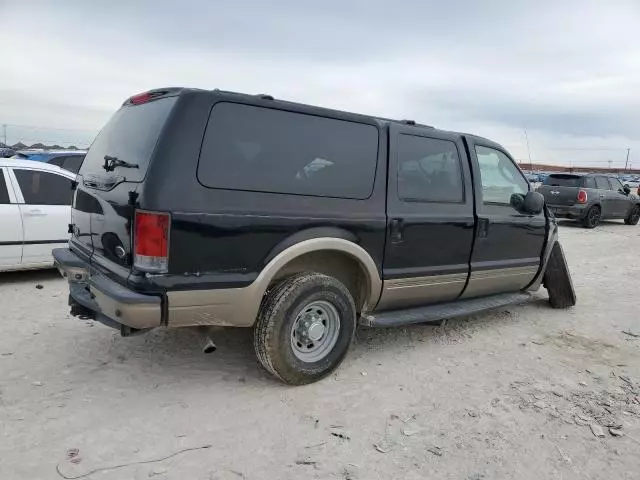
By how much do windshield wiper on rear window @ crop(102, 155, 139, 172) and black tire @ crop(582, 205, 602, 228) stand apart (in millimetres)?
14818

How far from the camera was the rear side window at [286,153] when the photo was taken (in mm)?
3303

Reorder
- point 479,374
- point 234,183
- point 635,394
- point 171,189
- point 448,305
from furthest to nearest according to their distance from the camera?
point 448,305, point 479,374, point 635,394, point 234,183, point 171,189

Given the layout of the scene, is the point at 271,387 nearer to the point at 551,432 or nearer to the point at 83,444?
the point at 83,444

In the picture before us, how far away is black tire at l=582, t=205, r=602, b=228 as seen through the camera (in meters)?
15.3

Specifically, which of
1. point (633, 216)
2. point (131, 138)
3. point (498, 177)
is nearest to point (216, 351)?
point (131, 138)

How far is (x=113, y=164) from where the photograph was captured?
11.6 ft

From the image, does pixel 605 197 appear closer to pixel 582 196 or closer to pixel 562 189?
pixel 582 196

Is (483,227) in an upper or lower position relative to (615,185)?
lower

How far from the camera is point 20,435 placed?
2.96 metres

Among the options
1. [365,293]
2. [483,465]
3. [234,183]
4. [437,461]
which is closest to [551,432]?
[483,465]

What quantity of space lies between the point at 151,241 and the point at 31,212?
412cm

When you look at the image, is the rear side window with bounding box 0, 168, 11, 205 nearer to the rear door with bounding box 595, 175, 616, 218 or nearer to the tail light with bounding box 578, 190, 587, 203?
the tail light with bounding box 578, 190, 587, 203

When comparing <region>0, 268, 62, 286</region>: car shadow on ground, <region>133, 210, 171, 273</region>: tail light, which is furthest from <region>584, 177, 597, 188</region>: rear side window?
<region>133, 210, 171, 273</region>: tail light

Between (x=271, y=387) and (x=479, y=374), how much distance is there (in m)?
1.65
